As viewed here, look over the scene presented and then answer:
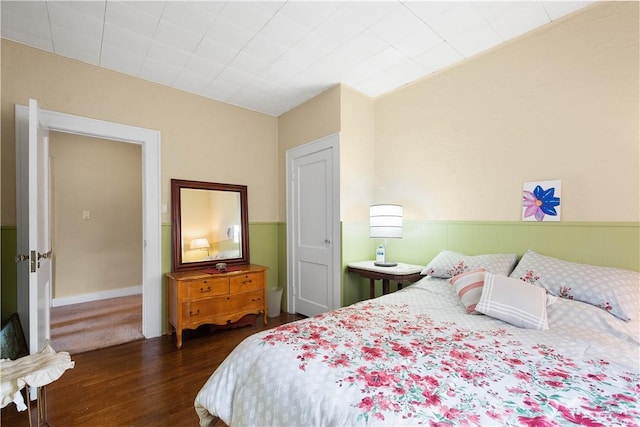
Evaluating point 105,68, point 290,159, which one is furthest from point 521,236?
point 105,68

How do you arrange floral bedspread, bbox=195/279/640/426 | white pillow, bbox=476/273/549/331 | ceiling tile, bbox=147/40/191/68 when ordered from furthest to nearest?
ceiling tile, bbox=147/40/191/68 < white pillow, bbox=476/273/549/331 < floral bedspread, bbox=195/279/640/426

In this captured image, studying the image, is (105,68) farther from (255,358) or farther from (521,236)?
(521,236)

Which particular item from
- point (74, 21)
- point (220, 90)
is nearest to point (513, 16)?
point (220, 90)

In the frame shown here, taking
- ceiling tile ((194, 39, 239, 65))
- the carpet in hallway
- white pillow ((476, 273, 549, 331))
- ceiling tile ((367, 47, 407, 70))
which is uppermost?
ceiling tile ((194, 39, 239, 65))

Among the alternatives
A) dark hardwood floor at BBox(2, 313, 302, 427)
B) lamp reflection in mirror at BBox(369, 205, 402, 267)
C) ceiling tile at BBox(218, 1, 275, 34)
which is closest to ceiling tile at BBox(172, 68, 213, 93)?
ceiling tile at BBox(218, 1, 275, 34)

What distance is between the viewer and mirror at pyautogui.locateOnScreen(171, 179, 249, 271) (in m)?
3.18

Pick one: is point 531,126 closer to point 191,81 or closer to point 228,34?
point 228,34

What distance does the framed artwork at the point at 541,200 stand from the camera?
2188mm

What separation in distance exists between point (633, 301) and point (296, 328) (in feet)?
6.12

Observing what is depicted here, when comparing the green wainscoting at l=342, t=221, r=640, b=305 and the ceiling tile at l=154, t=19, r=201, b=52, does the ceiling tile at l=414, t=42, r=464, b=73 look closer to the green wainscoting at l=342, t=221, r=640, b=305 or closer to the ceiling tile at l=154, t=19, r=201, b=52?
the green wainscoting at l=342, t=221, r=640, b=305

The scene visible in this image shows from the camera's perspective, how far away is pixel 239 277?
314cm

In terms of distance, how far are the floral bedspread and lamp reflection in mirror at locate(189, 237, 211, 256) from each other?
83.6 inches

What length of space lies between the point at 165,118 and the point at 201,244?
142 cm

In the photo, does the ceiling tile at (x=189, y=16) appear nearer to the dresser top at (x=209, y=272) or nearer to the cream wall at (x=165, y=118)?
the cream wall at (x=165, y=118)
